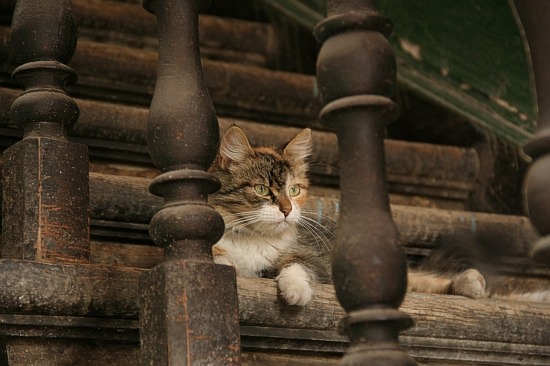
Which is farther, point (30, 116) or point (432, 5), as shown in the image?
point (432, 5)

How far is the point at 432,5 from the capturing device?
3781 mm

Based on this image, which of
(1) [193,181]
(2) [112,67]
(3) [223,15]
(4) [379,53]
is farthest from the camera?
(3) [223,15]

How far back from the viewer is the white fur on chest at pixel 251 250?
2.99 meters

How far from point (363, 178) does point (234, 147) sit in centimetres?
170

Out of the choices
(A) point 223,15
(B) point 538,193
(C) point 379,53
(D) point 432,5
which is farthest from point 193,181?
(A) point 223,15

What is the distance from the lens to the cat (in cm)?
303

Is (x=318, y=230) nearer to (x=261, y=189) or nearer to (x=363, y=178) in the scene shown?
(x=261, y=189)

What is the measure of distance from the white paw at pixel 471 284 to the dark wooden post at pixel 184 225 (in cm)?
129

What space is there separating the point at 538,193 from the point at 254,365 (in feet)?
3.06

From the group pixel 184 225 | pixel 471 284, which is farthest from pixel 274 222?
pixel 184 225

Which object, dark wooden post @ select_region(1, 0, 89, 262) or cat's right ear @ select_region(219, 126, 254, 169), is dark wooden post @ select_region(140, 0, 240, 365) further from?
cat's right ear @ select_region(219, 126, 254, 169)

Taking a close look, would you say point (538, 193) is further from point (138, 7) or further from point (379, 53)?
point (138, 7)

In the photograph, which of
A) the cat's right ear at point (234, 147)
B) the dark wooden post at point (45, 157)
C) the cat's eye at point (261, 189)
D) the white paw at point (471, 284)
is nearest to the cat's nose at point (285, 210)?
the cat's eye at point (261, 189)

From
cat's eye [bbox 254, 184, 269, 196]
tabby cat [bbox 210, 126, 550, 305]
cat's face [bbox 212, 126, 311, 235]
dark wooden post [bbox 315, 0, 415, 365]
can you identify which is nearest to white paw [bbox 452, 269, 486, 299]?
tabby cat [bbox 210, 126, 550, 305]
